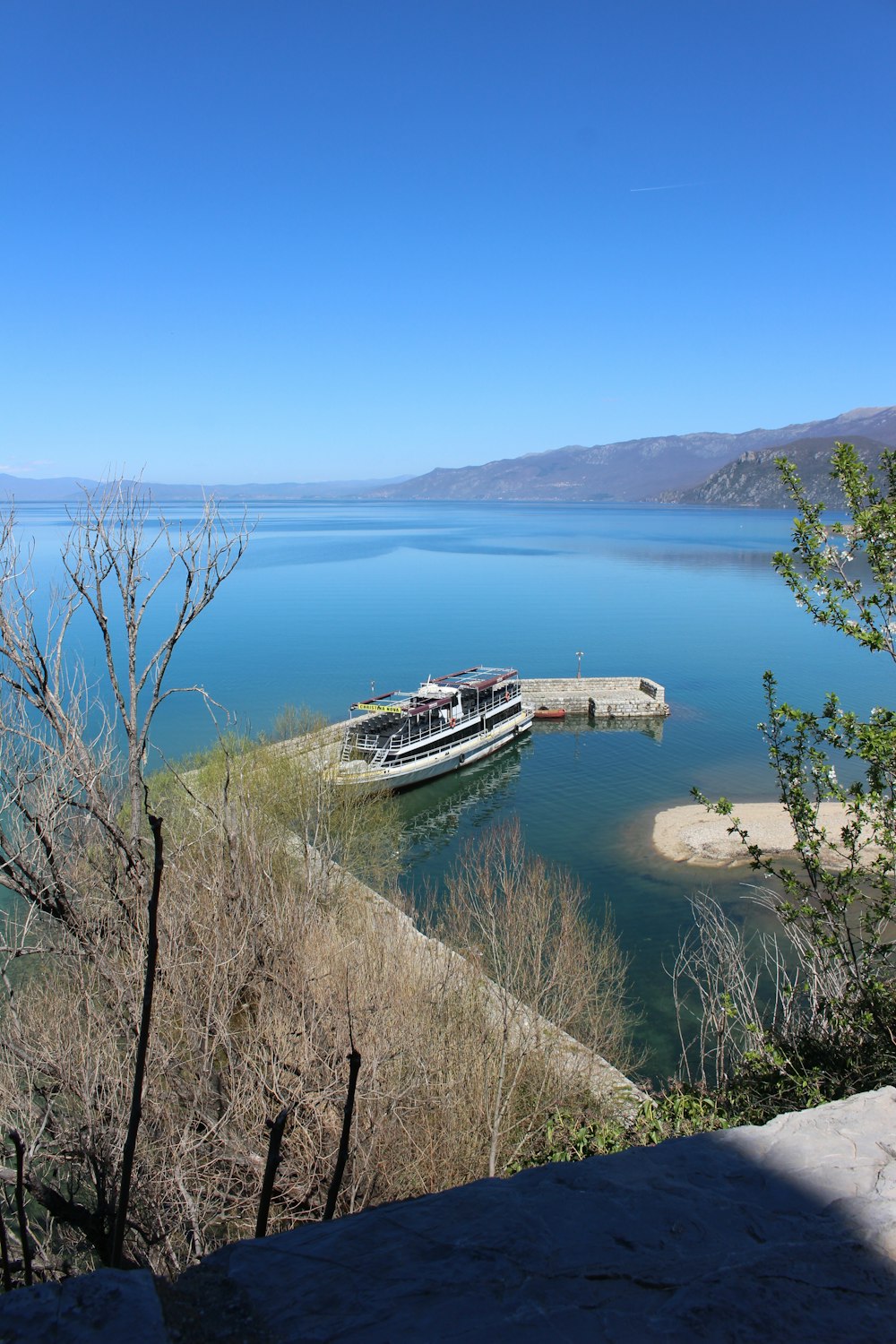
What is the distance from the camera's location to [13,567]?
10.0m

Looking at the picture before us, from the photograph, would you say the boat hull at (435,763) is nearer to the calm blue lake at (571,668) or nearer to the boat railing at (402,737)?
the boat railing at (402,737)

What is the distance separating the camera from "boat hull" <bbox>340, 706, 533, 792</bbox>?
3428cm

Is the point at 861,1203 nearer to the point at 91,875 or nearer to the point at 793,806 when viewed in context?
the point at 793,806

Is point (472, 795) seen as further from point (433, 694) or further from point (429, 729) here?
point (433, 694)

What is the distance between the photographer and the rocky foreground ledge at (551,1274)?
2.12 meters

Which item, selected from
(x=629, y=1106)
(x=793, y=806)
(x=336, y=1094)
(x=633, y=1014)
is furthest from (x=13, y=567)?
(x=633, y=1014)

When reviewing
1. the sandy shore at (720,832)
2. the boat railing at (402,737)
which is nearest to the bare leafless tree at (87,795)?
the sandy shore at (720,832)

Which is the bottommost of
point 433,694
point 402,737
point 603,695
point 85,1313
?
point 603,695

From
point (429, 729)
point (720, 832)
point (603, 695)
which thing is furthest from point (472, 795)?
point (603, 695)

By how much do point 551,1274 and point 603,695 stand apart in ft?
166

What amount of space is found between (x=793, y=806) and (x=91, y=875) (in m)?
9.37

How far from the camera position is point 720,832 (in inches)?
1189

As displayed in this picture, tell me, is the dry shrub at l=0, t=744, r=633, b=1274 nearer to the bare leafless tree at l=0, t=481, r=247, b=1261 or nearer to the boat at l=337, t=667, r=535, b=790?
the bare leafless tree at l=0, t=481, r=247, b=1261

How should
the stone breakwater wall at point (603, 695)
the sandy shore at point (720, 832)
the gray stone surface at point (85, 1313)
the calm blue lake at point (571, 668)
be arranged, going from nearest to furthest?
the gray stone surface at point (85, 1313)
the sandy shore at point (720, 832)
the calm blue lake at point (571, 668)
the stone breakwater wall at point (603, 695)
